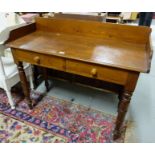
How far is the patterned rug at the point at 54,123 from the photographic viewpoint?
1.38 metres

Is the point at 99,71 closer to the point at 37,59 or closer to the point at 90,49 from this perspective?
the point at 90,49

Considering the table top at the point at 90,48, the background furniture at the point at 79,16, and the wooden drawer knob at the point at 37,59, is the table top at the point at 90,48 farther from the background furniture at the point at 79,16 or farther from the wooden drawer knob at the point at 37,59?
the background furniture at the point at 79,16

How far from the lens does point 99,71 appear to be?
1.03 metres

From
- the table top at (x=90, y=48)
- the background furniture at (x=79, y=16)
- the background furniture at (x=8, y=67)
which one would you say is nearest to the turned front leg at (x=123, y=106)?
the table top at (x=90, y=48)

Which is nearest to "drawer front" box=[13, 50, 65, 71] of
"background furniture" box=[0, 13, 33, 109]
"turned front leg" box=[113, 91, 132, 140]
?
"background furniture" box=[0, 13, 33, 109]

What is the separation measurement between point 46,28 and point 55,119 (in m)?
0.87

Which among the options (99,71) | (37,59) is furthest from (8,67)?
(99,71)

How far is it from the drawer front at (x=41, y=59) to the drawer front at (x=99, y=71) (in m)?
0.07

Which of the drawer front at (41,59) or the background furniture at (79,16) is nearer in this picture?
the drawer front at (41,59)

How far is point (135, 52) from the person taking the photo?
1093mm

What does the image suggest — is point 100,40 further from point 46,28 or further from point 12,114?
point 12,114

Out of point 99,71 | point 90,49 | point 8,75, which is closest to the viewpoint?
point 99,71

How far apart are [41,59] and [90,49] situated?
1.20ft
